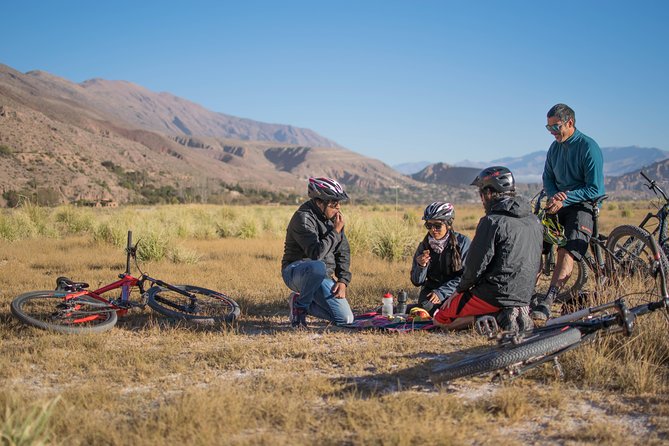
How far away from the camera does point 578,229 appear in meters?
6.47

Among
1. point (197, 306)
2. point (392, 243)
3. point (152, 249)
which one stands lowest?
point (197, 306)

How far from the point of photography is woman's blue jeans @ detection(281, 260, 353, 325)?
620 centimetres

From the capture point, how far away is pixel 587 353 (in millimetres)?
4473

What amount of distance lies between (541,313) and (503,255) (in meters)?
1.46

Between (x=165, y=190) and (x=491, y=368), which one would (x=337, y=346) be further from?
(x=165, y=190)

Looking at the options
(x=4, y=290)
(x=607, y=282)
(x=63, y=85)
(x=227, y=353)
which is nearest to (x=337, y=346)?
(x=227, y=353)

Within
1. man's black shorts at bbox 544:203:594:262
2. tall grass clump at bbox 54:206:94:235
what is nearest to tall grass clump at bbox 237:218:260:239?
tall grass clump at bbox 54:206:94:235

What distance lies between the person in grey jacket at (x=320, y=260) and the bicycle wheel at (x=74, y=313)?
2.07 meters

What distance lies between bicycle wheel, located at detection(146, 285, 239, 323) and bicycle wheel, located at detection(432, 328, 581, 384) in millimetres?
3238

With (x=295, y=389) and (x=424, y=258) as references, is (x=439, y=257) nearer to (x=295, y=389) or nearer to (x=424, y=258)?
(x=424, y=258)

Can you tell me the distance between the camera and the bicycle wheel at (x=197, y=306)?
6.59 m

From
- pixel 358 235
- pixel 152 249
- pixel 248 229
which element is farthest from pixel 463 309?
pixel 248 229

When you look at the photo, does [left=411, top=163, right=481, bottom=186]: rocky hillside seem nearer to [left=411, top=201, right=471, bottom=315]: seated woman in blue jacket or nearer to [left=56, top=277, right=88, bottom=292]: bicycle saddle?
[left=411, top=201, right=471, bottom=315]: seated woman in blue jacket

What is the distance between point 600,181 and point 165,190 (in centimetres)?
4908
